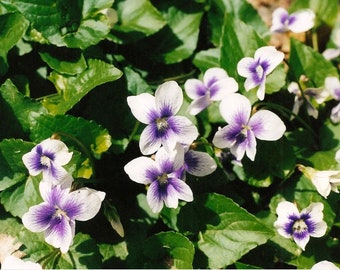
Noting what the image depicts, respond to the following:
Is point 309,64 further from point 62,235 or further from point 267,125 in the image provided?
point 62,235

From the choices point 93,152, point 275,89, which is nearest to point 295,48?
point 275,89

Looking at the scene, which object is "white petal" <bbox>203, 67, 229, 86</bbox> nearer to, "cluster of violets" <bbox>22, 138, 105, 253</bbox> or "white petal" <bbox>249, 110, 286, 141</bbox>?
"white petal" <bbox>249, 110, 286, 141</bbox>

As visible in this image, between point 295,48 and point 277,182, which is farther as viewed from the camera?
point 295,48

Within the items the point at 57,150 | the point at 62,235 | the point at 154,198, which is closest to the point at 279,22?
the point at 154,198

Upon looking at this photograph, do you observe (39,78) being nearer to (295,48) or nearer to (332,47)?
(295,48)

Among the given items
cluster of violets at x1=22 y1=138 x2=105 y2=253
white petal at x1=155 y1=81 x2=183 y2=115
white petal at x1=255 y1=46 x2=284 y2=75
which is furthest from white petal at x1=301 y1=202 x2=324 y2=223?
cluster of violets at x1=22 y1=138 x2=105 y2=253

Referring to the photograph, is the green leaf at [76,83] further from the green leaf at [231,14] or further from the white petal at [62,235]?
the green leaf at [231,14]
